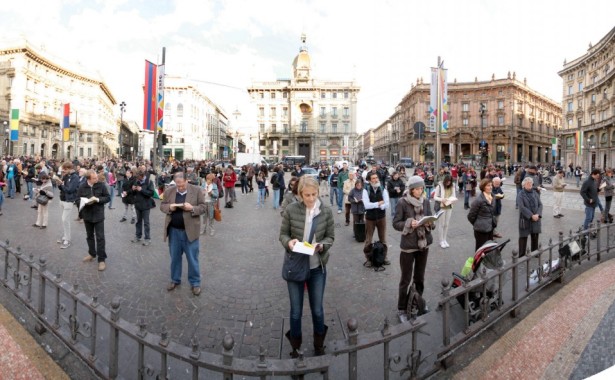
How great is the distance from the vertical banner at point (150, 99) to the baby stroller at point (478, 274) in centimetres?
1447

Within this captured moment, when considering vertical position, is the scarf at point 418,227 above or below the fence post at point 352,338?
above

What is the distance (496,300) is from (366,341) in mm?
2351

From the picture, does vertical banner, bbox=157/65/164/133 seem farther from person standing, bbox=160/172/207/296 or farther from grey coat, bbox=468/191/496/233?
grey coat, bbox=468/191/496/233

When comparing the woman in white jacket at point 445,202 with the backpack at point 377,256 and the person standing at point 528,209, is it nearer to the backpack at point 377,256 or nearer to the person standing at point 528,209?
the person standing at point 528,209

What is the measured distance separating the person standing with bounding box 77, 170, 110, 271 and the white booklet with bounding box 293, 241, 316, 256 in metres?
4.60

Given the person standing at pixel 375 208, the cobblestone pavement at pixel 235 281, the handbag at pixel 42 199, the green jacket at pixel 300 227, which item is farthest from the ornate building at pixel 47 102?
the green jacket at pixel 300 227

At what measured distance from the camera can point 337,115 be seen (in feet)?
249

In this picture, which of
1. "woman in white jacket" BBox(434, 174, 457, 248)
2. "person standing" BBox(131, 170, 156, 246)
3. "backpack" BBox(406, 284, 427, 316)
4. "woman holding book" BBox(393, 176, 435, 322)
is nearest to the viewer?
"backpack" BBox(406, 284, 427, 316)

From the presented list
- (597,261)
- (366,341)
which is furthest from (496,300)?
(597,261)

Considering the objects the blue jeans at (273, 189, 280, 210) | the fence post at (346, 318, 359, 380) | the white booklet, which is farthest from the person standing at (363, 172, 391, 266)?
the blue jeans at (273, 189, 280, 210)

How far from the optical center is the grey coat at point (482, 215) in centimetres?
582

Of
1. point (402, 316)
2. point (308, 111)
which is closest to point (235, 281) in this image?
point (402, 316)

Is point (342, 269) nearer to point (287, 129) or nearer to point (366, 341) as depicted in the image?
point (366, 341)

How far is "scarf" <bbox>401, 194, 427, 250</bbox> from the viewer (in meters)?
4.23
